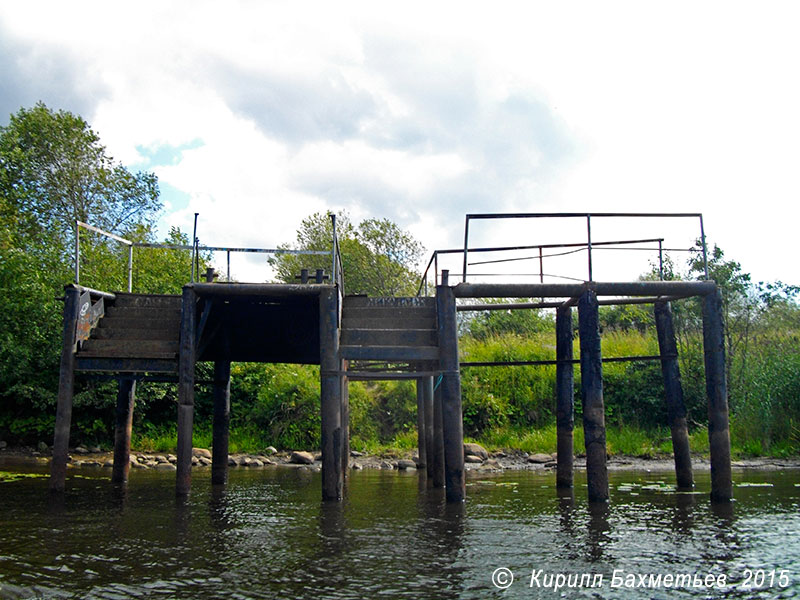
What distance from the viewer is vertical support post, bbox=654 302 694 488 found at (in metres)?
15.0

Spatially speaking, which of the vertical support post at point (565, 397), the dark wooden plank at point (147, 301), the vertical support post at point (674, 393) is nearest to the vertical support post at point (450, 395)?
the vertical support post at point (565, 397)

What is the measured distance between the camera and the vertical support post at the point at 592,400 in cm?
1238

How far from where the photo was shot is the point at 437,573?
8086mm

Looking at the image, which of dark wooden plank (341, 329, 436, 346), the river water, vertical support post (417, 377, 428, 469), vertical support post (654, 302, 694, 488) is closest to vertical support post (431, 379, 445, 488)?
the river water

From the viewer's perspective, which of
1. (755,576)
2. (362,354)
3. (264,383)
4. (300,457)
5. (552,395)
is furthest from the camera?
(264,383)

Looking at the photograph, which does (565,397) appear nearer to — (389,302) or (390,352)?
(389,302)

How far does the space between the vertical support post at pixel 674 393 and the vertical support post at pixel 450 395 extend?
4.98 meters

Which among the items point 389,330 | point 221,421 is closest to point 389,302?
point 389,330

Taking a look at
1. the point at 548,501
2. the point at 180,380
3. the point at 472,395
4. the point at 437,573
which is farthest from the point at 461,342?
the point at 437,573

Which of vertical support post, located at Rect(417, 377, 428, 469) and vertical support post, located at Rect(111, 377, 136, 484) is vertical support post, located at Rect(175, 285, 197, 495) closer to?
vertical support post, located at Rect(111, 377, 136, 484)

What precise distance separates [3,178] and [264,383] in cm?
1966

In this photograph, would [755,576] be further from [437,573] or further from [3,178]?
[3,178]

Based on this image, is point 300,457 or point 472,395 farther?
point 472,395

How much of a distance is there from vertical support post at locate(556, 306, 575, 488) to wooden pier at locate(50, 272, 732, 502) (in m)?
0.02
